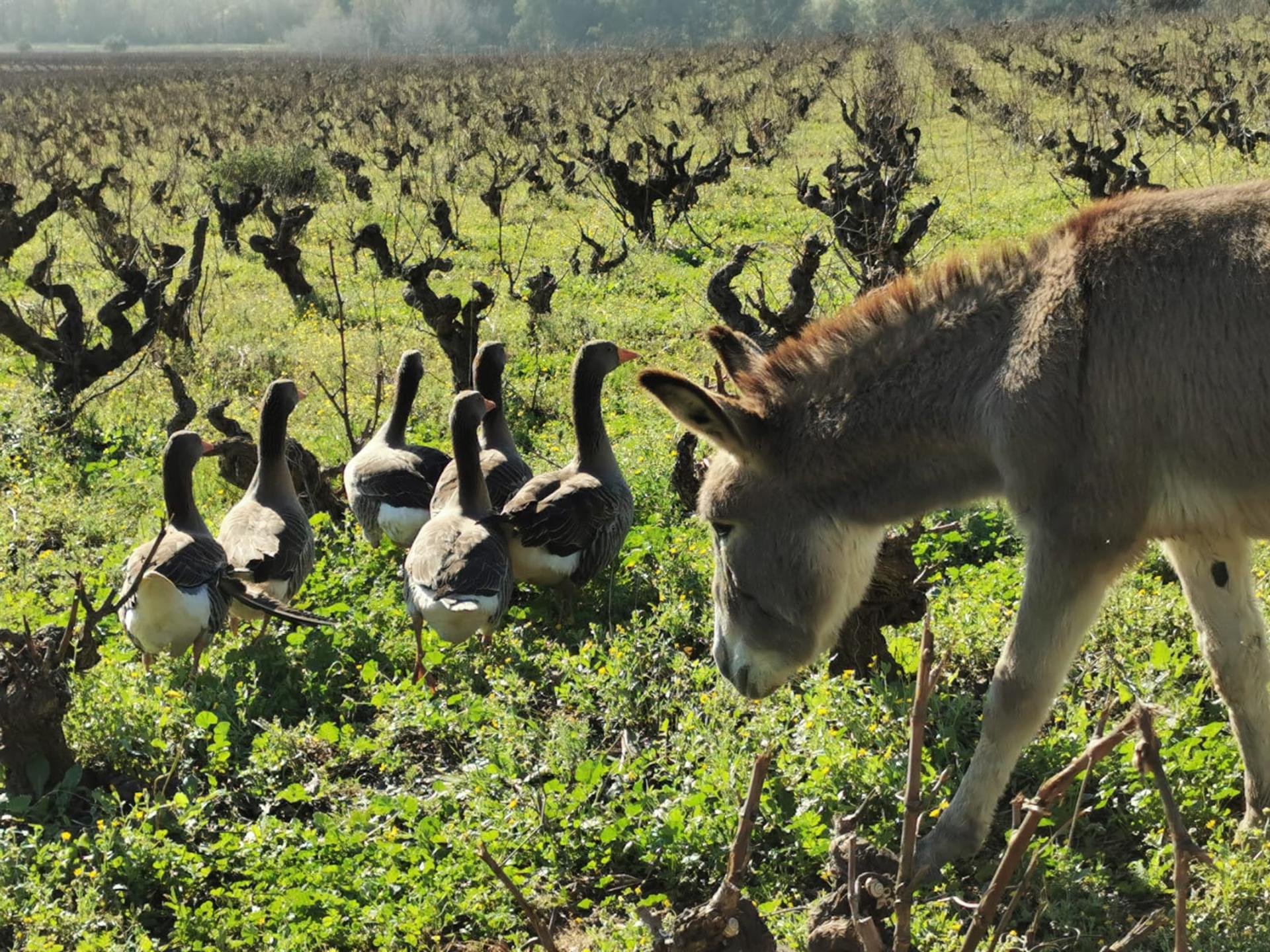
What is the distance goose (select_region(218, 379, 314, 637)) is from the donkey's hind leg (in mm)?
4570

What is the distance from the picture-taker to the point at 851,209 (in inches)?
530

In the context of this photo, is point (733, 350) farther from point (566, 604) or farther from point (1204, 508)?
point (566, 604)

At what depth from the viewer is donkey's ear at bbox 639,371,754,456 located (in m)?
3.60

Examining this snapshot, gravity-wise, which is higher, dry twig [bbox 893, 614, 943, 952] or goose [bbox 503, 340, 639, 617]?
goose [bbox 503, 340, 639, 617]

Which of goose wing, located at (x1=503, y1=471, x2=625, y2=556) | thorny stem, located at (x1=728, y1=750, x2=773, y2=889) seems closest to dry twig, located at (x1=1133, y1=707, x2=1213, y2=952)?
thorny stem, located at (x1=728, y1=750, x2=773, y2=889)

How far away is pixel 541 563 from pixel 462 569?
627mm

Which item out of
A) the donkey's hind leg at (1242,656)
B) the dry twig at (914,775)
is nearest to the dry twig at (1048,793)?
the dry twig at (914,775)

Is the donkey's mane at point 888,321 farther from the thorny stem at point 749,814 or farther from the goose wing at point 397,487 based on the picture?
the goose wing at point 397,487

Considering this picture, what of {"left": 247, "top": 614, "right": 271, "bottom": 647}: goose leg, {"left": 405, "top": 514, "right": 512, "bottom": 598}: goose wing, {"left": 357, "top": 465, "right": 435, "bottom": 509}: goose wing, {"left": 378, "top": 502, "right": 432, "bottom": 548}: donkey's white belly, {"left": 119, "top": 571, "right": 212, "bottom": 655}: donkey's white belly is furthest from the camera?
{"left": 357, "top": 465, "right": 435, "bottom": 509}: goose wing

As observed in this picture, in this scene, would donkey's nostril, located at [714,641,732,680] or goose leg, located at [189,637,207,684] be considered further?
goose leg, located at [189,637,207,684]

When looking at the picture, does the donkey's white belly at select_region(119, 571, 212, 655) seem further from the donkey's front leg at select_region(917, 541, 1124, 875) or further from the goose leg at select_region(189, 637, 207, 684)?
the donkey's front leg at select_region(917, 541, 1124, 875)

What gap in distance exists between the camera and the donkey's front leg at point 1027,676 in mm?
3566

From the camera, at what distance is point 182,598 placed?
618 cm

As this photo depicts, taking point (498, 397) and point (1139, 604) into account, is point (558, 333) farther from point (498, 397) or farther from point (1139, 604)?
point (1139, 604)
